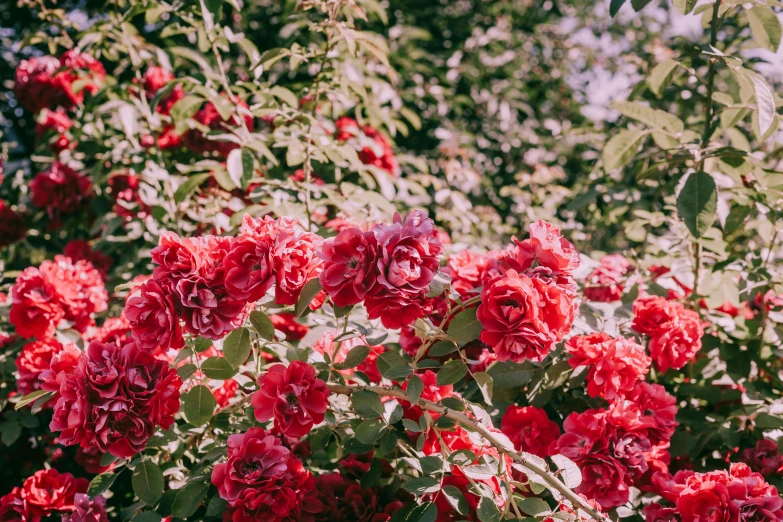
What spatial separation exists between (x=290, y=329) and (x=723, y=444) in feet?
4.27

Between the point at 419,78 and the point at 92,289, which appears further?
the point at 419,78

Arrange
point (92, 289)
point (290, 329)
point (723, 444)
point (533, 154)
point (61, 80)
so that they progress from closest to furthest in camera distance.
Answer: point (723, 444), point (290, 329), point (92, 289), point (61, 80), point (533, 154)

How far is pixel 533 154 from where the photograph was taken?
13.4 feet

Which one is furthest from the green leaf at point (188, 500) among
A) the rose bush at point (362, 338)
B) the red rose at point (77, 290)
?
the red rose at point (77, 290)

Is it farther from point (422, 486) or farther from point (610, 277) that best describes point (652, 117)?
point (422, 486)

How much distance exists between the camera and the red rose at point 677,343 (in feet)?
4.98

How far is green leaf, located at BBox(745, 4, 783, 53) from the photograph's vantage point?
1.59m

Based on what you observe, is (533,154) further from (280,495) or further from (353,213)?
(280,495)

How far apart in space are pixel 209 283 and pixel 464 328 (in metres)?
0.52

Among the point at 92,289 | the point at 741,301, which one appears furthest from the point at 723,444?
the point at 92,289

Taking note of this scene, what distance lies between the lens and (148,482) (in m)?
1.29

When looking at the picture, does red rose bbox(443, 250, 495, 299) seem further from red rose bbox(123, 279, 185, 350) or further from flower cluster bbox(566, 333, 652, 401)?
red rose bbox(123, 279, 185, 350)

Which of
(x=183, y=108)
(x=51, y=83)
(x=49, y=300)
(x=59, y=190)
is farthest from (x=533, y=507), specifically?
(x=51, y=83)

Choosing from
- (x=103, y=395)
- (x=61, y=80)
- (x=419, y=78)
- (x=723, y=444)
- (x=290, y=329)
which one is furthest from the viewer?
(x=419, y=78)
